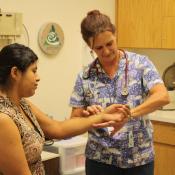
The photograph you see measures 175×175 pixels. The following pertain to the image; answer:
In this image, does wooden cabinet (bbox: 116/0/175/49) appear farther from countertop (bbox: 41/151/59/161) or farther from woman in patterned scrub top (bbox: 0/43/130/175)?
woman in patterned scrub top (bbox: 0/43/130/175)

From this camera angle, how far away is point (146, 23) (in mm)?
3689

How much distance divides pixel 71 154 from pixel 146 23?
1437 mm

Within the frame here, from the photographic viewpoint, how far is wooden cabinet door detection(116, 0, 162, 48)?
363 centimetres

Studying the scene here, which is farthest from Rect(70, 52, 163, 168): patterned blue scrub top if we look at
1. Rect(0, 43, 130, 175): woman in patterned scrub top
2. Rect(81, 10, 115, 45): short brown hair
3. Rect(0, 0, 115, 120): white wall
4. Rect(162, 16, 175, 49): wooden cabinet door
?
Rect(162, 16, 175, 49): wooden cabinet door

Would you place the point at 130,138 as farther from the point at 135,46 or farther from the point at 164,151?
the point at 135,46

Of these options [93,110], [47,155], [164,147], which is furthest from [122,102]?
[164,147]

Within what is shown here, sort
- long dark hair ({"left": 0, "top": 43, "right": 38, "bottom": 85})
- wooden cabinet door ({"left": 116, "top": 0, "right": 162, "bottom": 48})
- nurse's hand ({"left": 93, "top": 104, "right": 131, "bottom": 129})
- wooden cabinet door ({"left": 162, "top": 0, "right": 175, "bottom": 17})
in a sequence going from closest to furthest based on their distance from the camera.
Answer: long dark hair ({"left": 0, "top": 43, "right": 38, "bottom": 85}) < nurse's hand ({"left": 93, "top": 104, "right": 131, "bottom": 129}) < wooden cabinet door ({"left": 162, "top": 0, "right": 175, "bottom": 17}) < wooden cabinet door ({"left": 116, "top": 0, "right": 162, "bottom": 48})

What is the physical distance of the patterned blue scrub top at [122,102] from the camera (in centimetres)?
203

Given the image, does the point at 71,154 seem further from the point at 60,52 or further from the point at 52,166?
the point at 60,52

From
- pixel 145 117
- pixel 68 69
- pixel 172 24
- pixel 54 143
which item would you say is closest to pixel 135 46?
pixel 172 24

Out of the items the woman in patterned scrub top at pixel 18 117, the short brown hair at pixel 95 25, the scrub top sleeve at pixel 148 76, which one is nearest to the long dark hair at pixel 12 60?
the woman in patterned scrub top at pixel 18 117

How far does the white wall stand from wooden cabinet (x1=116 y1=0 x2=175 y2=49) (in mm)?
283

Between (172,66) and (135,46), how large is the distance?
44 cm

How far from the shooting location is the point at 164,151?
11.3 feet
